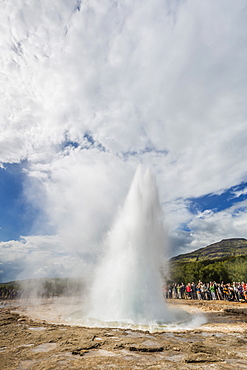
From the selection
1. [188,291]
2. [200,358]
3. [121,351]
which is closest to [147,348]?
[121,351]

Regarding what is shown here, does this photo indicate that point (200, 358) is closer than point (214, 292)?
Yes

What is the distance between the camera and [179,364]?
509cm

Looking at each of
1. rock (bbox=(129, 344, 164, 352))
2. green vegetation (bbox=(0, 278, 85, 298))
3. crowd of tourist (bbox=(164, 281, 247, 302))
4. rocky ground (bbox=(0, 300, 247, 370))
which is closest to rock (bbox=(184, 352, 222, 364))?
rocky ground (bbox=(0, 300, 247, 370))

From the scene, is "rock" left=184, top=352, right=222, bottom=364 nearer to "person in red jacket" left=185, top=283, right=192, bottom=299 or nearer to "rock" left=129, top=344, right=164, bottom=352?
"rock" left=129, top=344, right=164, bottom=352

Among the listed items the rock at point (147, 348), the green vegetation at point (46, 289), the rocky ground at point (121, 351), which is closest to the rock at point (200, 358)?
the rocky ground at point (121, 351)

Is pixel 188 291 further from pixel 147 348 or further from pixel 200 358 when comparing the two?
pixel 200 358

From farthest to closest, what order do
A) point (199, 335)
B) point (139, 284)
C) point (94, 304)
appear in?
1. point (94, 304)
2. point (139, 284)
3. point (199, 335)

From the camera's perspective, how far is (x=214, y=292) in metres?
25.9

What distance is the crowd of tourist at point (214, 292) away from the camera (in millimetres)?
23202

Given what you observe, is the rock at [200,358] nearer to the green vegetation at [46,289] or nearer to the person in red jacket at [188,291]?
the person in red jacket at [188,291]

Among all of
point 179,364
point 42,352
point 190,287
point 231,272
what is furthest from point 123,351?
point 231,272

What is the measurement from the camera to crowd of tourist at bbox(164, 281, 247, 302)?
76.1 feet

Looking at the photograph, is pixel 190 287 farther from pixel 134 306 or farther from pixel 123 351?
pixel 123 351

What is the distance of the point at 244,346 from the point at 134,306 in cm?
751
